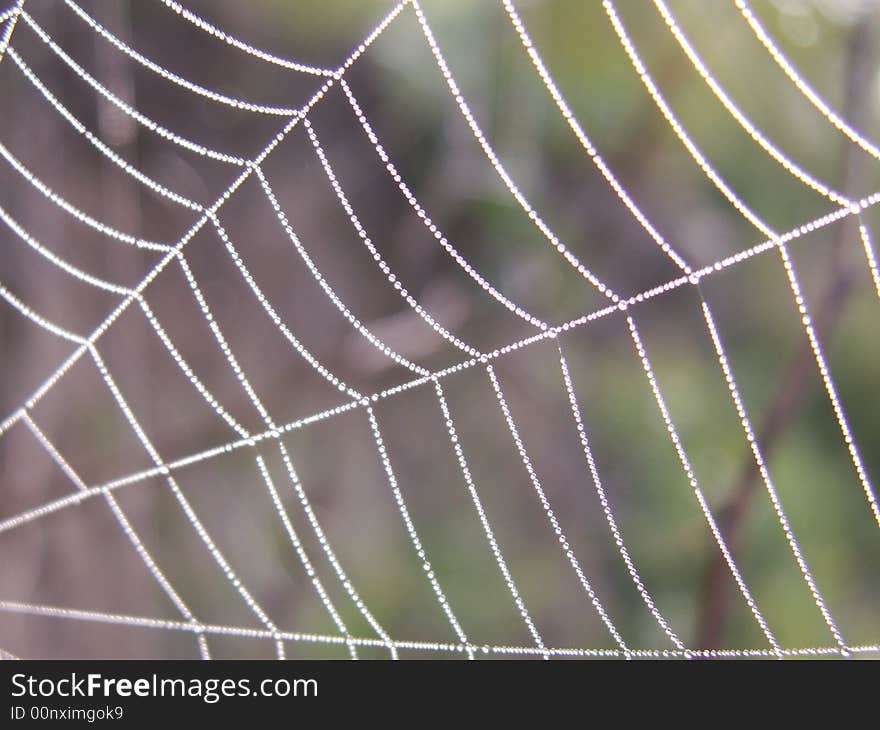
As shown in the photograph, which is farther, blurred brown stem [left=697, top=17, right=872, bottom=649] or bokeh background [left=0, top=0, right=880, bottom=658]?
bokeh background [left=0, top=0, right=880, bottom=658]

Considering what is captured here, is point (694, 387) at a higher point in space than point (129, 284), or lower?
lower

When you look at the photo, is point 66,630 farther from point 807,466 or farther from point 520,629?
point 807,466

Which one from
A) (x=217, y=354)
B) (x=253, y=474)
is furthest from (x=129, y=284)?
(x=253, y=474)

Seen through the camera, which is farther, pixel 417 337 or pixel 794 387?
pixel 417 337

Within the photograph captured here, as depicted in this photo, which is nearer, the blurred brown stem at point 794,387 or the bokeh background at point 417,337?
the blurred brown stem at point 794,387
